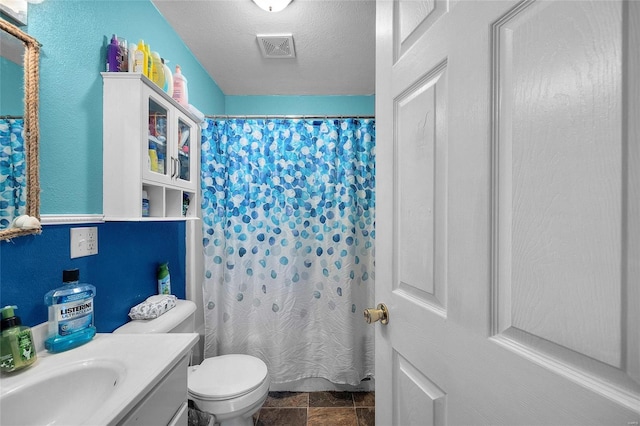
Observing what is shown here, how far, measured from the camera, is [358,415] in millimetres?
1871

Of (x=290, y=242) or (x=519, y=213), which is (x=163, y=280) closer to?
(x=290, y=242)

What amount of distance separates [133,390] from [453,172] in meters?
0.92

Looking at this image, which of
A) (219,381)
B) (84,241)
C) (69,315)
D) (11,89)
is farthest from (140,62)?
(219,381)

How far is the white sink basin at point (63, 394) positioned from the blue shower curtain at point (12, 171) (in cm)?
46

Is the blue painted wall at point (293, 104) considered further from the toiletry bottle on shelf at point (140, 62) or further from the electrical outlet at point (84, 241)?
the electrical outlet at point (84, 241)

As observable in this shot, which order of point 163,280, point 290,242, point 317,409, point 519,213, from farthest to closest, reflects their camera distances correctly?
point 290,242 < point 317,409 < point 163,280 < point 519,213

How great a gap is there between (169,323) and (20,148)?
2.92 feet

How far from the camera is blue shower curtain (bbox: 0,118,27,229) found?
856 mm

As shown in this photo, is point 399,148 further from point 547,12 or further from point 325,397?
point 325,397

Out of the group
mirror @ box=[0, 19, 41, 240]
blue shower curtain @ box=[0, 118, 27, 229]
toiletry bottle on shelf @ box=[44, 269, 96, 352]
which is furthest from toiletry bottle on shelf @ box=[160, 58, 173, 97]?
toiletry bottle on shelf @ box=[44, 269, 96, 352]

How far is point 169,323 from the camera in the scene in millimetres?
1364

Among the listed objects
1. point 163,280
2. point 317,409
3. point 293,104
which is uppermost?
point 293,104

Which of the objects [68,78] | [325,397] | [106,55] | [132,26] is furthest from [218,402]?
[132,26]

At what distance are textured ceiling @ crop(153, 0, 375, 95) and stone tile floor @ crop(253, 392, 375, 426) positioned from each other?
250cm
